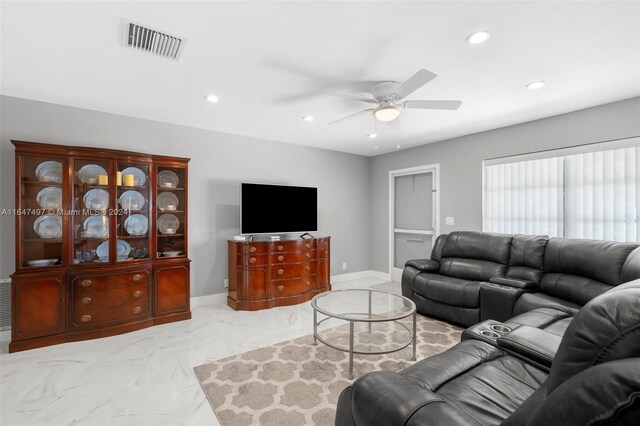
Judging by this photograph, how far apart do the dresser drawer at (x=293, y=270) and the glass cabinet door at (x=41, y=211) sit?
2326mm

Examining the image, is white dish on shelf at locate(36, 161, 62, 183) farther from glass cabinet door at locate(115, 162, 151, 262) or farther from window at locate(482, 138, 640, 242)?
window at locate(482, 138, 640, 242)

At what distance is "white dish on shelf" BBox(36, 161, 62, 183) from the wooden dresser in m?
1.98

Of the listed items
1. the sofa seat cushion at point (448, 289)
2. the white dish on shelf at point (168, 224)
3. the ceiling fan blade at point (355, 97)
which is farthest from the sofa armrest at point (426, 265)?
the white dish on shelf at point (168, 224)

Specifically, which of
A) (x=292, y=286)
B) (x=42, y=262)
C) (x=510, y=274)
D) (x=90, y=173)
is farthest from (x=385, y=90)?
(x=42, y=262)

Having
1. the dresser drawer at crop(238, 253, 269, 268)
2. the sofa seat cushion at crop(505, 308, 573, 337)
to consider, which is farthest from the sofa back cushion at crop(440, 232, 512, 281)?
the dresser drawer at crop(238, 253, 269, 268)

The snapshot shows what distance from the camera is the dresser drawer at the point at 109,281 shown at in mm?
2975

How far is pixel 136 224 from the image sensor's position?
11.3ft

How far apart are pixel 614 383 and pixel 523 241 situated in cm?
320

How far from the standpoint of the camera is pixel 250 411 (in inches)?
74.8

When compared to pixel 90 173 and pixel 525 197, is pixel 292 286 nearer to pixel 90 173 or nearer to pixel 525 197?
pixel 90 173

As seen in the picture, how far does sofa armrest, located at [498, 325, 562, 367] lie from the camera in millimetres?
1539

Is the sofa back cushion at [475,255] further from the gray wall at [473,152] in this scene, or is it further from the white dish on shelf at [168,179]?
the white dish on shelf at [168,179]

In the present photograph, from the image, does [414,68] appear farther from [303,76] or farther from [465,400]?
[465,400]

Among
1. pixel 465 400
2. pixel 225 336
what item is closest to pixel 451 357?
pixel 465 400
